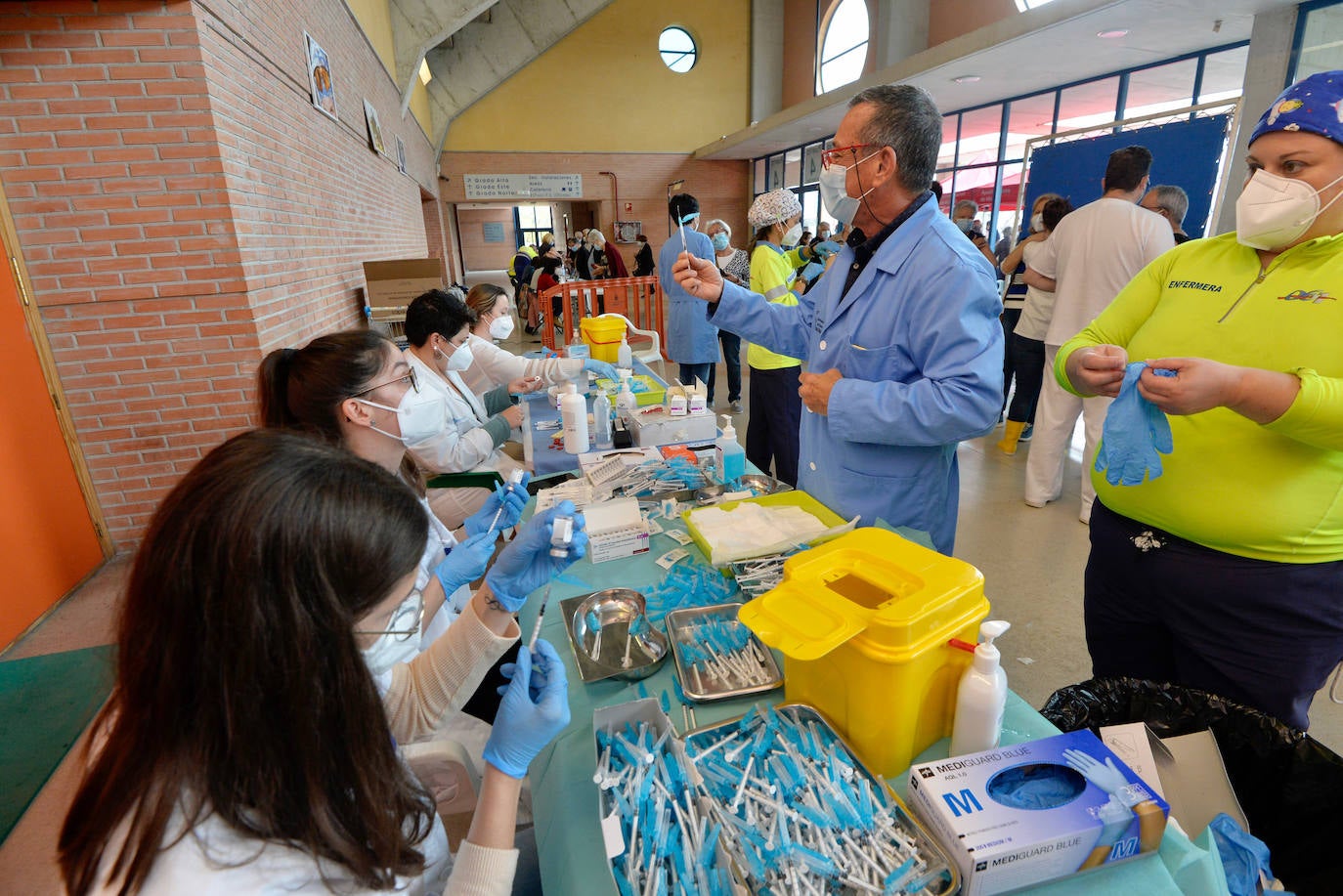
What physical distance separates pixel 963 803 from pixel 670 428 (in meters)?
1.75

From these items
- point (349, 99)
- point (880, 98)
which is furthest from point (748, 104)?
point (880, 98)

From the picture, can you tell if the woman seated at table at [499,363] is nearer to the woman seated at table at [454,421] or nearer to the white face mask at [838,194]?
the woman seated at table at [454,421]

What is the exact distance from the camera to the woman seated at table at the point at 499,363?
353 cm

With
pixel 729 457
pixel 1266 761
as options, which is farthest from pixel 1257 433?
pixel 729 457

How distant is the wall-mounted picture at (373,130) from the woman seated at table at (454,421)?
4.89m

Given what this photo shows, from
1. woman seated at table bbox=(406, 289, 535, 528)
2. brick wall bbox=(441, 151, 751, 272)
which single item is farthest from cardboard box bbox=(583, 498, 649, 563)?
brick wall bbox=(441, 151, 751, 272)

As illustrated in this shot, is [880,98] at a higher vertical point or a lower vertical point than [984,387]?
higher

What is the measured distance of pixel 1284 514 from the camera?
3.90ft

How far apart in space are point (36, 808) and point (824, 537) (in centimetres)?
277

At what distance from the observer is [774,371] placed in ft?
12.0

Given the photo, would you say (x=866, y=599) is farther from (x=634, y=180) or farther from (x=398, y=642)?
(x=634, y=180)

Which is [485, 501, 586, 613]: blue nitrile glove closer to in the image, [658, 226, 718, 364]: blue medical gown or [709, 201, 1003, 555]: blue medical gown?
[709, 201, 1003, 555]: blue medical gown

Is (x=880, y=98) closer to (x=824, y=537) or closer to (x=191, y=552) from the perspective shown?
(x=824, y=537)

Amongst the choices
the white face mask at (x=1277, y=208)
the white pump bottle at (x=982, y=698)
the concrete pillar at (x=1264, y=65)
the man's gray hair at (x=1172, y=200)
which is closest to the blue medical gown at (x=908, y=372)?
the white face mask at (x=1277, y=208)
